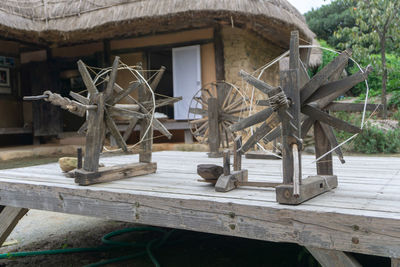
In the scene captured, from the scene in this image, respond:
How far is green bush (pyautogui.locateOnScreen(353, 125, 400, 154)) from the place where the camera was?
732 centimetres

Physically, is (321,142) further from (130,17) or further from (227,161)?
(130,17)

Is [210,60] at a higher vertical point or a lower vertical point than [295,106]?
higher

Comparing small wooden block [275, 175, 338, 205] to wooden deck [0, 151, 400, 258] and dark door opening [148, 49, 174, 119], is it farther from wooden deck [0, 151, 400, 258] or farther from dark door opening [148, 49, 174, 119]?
dark door opening [148, 49, 174, 119]

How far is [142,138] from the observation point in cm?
312

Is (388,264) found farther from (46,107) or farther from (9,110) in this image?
(9,110)

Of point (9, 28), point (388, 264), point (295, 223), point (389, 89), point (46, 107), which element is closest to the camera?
point (295, 223)

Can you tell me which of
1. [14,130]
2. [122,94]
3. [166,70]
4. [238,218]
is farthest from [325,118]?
[166,70]

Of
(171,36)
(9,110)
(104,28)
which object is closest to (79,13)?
(104,28)

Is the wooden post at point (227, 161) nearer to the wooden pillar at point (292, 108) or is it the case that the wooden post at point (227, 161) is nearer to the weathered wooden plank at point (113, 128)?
the wooden pillar at point (292, 108)

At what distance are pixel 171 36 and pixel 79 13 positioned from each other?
1.99 metres

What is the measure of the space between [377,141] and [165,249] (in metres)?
5.65

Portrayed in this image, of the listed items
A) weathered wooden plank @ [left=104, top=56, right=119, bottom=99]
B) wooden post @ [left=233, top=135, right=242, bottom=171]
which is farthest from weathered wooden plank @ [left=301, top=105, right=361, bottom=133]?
weathered wooden plank @ [left=104, top=56, right=119, bottom=99]

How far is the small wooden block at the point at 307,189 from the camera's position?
1932mm

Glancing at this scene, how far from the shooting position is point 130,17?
739cm
